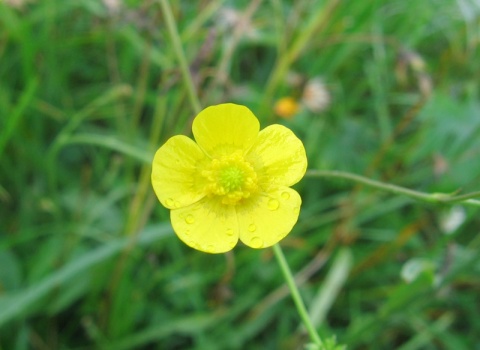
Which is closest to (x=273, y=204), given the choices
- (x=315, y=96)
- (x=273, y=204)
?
(x=273, y=204)

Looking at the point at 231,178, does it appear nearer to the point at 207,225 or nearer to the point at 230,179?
the point at 230,179

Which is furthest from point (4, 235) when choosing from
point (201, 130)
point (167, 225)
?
point (201, 130)

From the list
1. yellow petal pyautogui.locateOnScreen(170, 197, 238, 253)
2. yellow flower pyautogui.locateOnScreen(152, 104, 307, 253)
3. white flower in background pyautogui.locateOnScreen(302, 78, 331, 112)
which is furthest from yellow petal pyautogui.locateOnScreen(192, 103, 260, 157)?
white flower in background pyautogui.locateOnScreen(302, 78, 331, 112)

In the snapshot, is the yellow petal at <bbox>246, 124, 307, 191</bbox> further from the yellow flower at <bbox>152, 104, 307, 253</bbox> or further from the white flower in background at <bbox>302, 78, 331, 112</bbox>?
the white flower in background at <bbox>302, 78, 331, 112</bbox>

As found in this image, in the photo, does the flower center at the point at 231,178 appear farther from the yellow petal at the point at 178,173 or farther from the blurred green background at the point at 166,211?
the blurred green background at the point at 166,211

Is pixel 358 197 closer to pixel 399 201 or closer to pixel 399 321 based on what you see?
pixel 399 201
